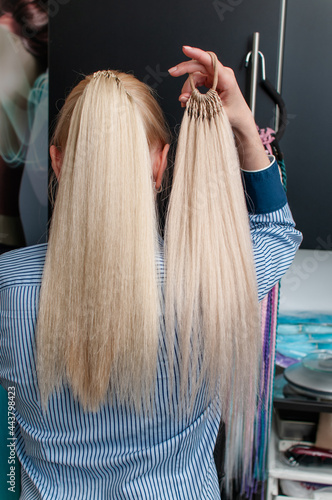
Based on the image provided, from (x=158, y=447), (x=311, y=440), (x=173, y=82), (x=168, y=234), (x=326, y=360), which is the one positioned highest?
(x=173, y=82)

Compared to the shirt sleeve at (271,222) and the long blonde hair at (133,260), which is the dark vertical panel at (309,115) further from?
the long blonde hair at (133,260)

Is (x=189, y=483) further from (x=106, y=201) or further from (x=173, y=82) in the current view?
(x=173, y=82)

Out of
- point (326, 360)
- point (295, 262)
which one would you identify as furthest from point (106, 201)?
point (295, 262)

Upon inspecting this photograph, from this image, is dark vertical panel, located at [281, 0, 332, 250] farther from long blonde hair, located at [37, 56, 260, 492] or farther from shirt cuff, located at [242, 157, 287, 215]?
long blonde hair, located at [37, 56, 260, 492]

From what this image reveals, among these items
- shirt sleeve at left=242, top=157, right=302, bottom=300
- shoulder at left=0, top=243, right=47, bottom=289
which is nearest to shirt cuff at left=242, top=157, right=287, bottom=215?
shirt sleeve at left=242, top=157, right=302, bottom=300

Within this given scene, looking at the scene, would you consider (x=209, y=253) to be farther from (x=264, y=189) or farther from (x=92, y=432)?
(x=92, y=432)

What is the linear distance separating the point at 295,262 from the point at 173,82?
3.05ft

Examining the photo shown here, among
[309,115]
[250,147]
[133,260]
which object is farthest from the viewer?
[309,115]

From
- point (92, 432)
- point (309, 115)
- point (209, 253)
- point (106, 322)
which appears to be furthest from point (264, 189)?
point (309, 115)

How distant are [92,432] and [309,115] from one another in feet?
3.71

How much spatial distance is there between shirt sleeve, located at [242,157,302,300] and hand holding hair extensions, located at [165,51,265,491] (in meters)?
0.09

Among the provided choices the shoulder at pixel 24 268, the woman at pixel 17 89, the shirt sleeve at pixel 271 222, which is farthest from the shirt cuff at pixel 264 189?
the woman at pixel 17 89

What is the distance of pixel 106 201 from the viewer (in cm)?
64

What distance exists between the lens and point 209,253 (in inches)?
25.6
